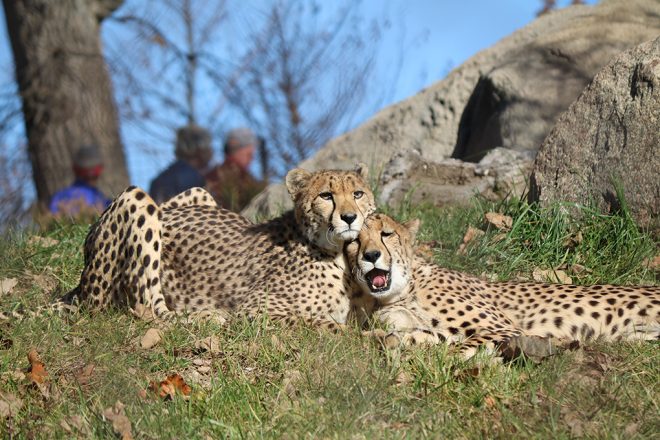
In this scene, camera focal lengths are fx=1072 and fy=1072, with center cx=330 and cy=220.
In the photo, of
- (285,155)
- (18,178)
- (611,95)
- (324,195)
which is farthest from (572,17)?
(18,178)

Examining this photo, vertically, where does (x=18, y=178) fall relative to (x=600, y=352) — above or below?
below

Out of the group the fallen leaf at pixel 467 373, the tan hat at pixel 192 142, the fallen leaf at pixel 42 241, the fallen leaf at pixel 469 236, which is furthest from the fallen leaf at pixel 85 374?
the tan hat at pixel 192 142

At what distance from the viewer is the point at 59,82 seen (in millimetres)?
13023

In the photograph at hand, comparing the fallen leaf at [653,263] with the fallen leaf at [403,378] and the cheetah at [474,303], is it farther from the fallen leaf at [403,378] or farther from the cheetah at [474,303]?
the fallen leaf at [403,378]

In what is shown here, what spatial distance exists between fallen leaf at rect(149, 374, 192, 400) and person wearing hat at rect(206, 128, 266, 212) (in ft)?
18.4

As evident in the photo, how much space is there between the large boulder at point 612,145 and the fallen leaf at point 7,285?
3.14 m

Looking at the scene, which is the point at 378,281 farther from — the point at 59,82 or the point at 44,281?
the point at 59,82

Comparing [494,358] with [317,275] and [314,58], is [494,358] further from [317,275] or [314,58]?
[314,58]

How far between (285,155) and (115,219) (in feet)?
34.8

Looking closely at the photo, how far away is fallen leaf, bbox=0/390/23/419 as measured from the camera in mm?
4266

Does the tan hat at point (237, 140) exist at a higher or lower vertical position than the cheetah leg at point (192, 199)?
lower

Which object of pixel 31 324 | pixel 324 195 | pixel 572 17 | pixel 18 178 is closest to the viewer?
pixel 31 324

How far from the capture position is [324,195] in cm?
558

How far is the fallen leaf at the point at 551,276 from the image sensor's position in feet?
19.7
